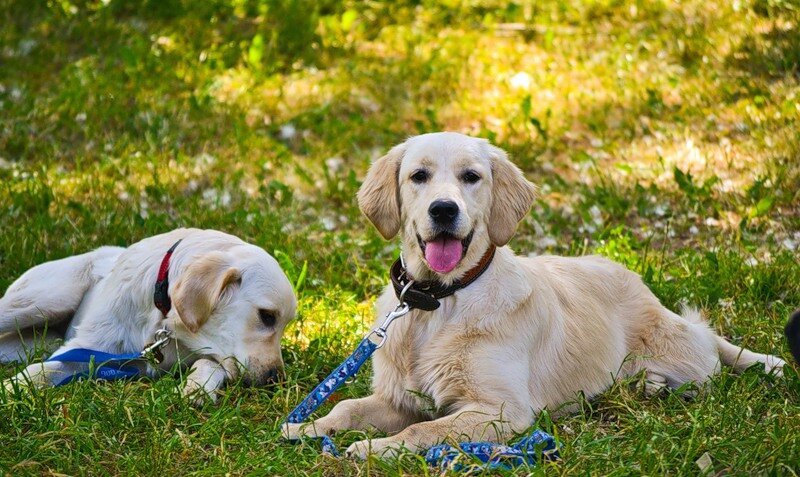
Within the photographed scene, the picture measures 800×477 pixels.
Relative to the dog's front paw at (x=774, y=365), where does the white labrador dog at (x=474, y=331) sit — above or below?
above

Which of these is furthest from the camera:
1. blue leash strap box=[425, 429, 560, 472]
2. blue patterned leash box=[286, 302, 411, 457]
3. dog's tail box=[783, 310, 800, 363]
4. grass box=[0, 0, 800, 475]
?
blue patterned leash box=[286, 302, 411, 457]

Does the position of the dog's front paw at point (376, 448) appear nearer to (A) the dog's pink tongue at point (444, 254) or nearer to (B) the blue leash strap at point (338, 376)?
(B) the blue leash strap at point (338, 376)

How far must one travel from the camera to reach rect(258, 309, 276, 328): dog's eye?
431 centimetres

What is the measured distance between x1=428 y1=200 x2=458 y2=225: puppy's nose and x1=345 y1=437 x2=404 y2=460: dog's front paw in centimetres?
83

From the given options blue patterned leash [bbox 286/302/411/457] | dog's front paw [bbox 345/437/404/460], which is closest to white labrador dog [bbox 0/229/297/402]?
blue patterned leash [bbox 286/302/411/457]

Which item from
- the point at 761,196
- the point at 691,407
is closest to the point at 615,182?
the point at 761,196

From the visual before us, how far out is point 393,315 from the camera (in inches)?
148

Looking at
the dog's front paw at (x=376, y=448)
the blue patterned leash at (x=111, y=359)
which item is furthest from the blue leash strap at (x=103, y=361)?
the dog's front paw at (x=376, y=448)

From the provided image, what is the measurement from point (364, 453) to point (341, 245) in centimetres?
283

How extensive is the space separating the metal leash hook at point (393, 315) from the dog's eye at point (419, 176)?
401 mm

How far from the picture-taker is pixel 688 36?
8547mm

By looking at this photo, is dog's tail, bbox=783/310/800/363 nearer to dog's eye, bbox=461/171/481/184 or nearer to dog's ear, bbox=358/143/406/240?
dog's eye, bbox=461/171/481/184

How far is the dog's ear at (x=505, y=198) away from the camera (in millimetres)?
3842

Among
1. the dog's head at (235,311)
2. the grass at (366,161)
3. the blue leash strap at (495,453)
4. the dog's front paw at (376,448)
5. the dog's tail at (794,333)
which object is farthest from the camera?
the dog's head at (235,311)
